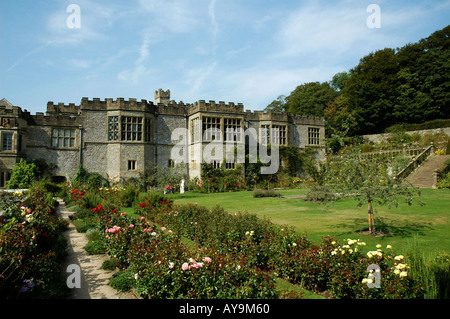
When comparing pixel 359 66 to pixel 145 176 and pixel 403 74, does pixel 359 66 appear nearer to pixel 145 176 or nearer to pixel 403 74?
pixel 403 74

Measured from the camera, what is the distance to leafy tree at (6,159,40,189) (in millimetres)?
20344

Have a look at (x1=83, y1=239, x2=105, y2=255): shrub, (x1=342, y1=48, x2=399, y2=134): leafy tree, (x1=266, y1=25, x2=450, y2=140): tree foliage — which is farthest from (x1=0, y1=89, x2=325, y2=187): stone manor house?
(x1=342, y1=48, x2=399, y2=134): leafy tree

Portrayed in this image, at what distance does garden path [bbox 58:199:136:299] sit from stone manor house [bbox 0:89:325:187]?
15.7m

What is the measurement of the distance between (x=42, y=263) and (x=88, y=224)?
525cm

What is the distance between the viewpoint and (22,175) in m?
20.6

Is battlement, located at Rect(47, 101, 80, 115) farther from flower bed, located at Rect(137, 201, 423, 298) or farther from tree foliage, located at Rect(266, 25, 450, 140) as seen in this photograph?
tree foliage, located at Rect(266, 25, 450, 140)

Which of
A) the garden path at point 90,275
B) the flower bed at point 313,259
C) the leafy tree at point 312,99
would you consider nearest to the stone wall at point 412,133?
the leafy tree at point 312,99

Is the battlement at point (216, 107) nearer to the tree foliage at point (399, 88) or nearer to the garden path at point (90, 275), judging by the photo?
the tree foliage at point (399, 88)

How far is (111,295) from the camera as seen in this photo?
197 inches

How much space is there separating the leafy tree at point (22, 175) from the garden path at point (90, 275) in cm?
1481

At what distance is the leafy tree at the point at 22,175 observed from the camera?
2034 cm

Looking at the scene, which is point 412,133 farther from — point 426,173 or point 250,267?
point 250,267

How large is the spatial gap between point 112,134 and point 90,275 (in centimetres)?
1910

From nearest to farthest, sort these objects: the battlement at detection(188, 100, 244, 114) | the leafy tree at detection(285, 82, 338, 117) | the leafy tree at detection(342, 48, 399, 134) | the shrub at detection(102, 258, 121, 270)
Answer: the shrub at detection(102, 258, 121, 270) < the battlement at detection(188, 100, 244, 114) < the leafy tree at detection(342, 48, 399, 134) < the leafy tree at detection(285, 82, 338, 117)
